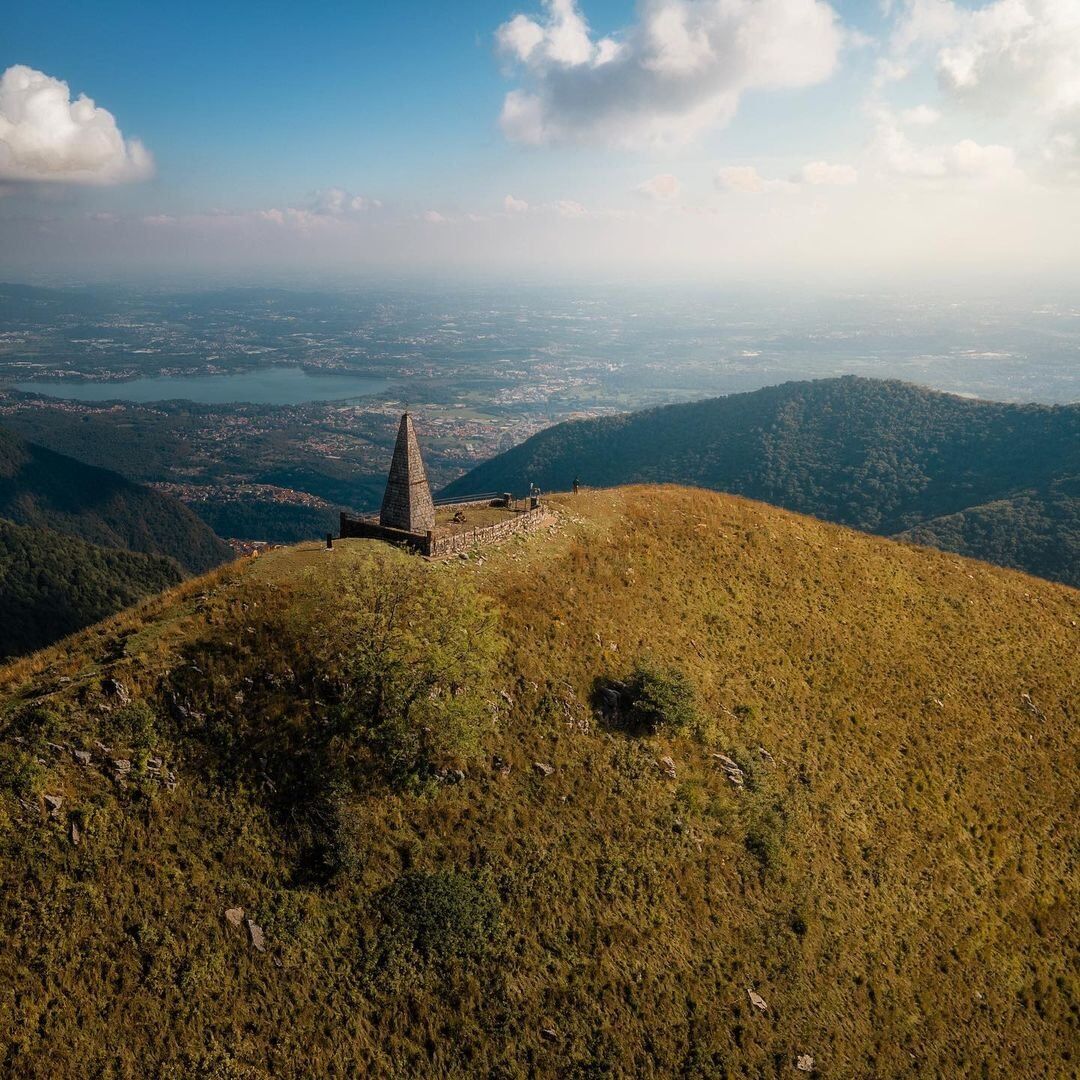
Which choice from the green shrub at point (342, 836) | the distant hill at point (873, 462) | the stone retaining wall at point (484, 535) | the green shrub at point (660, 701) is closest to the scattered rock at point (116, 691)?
the green shrub at point (342, 836)

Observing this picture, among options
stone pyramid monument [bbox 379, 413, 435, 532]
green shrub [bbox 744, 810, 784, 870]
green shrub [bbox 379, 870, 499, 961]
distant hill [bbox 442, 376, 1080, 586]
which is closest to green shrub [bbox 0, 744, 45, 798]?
green shrub [bbox 379, 870, 499, 961]

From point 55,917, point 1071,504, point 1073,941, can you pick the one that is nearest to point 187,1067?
point 55,917

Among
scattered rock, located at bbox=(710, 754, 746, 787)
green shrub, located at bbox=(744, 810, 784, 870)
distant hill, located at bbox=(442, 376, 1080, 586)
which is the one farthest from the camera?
distant hill, located at bbox=(442, 376, 1080, 586)

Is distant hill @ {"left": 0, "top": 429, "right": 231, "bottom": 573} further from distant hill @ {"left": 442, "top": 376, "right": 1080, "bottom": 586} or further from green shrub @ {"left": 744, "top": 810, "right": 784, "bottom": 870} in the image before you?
green shrub @ {"left": 744, "top": 810, "right": 784, "bottom": 870}

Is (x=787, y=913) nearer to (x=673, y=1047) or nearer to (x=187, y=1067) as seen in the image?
(x=673, y=1047)

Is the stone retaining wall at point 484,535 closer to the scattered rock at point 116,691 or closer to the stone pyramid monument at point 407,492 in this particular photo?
the stone pyramid monument at point 407,492

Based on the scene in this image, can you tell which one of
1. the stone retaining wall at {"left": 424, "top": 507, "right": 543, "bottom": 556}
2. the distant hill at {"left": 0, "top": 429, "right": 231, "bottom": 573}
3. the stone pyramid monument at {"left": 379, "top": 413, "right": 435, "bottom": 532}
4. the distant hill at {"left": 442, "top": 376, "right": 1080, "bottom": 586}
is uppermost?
the stone pyramid monument at {"left": 379, "top": 413, "right": 435, "bottom": 532}

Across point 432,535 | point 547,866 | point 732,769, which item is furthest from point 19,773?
point 732,769
